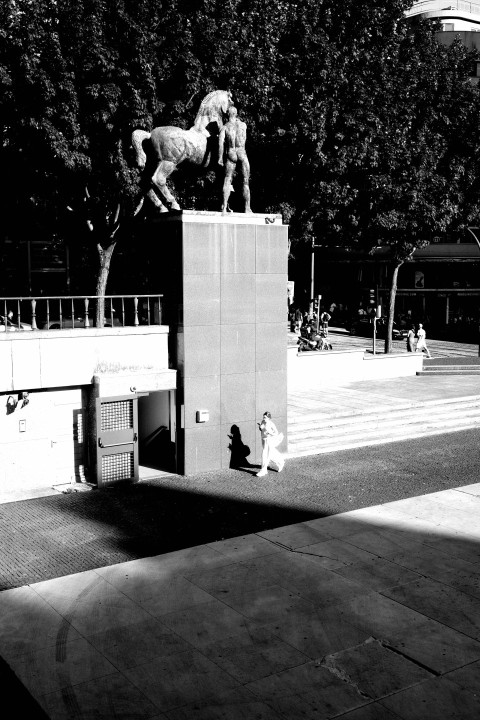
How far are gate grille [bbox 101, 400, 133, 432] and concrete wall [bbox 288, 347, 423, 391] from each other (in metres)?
9.74

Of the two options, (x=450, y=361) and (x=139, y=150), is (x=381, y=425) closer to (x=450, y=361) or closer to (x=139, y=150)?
(x=139, y=150)

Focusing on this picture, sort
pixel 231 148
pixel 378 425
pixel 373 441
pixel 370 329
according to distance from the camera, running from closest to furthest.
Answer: pixel 231 148, pixel 373 441, pixel 378 425, pixel 370 329

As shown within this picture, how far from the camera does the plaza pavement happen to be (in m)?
8.05

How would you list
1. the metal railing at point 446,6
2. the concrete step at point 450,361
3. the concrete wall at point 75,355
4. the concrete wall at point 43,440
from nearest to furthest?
1. the concrete wall at point 75,355
2. the concrete wall at point 43,440
3. the concrete step at point 450,361
4. the metal railing at point 446,6

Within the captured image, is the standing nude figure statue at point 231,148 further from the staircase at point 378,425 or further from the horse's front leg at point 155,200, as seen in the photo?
the staircase at point 378,425

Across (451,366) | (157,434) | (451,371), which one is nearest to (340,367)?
(451,371)

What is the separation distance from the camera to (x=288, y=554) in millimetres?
12023

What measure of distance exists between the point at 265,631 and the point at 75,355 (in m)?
7.76

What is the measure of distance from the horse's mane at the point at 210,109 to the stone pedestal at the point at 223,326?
2068 mm

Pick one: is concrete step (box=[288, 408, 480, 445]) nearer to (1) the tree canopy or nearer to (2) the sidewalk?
(2) the sidewalk

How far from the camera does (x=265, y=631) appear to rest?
9539 millimetres

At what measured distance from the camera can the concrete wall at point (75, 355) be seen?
14.8 metres

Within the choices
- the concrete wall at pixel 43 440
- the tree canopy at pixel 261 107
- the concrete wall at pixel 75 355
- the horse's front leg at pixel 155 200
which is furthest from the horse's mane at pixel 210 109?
the concrete wall at pixel 43 440

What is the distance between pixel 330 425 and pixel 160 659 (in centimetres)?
1142
